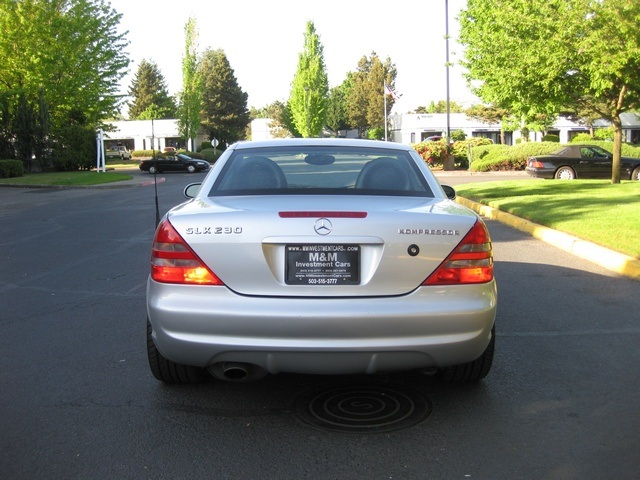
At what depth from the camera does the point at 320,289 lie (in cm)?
347

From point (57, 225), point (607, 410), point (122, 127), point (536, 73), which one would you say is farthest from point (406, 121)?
point (607, 410)

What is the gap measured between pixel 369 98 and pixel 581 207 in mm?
92741

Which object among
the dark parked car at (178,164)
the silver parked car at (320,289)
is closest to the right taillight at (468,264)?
the silver parked car at (320,289)

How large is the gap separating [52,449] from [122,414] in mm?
512

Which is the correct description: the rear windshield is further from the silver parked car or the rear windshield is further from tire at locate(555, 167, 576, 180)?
tire at locate(555, 167, 576, 180)

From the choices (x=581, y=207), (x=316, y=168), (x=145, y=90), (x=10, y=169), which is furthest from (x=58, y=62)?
(x=145, y=90)

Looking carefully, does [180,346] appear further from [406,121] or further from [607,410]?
[406,121]

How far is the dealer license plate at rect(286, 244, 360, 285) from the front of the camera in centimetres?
348

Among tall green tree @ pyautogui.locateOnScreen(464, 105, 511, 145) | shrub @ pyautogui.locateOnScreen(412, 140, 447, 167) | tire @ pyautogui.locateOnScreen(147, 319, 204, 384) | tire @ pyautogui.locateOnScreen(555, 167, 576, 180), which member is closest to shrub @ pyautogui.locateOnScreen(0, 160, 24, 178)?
shrub @ pyautogui.locateOnScreen(412, 140, 447, 167)

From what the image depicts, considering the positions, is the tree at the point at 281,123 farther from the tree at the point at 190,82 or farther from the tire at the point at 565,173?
the tire at the point at 565,173

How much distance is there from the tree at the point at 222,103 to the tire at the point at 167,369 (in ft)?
282

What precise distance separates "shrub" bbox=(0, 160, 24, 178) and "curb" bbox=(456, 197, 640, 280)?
102ft

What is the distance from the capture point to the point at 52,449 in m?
3.43

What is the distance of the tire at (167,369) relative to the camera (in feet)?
13.4
